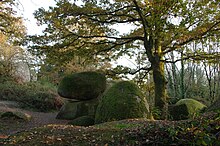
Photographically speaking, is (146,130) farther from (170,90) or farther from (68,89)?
(170,90)

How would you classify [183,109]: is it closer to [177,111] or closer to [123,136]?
[177,111]

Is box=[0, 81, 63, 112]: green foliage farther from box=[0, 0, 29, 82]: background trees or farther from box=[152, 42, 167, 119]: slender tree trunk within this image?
box=[152, 42, 167, 119]: slender tree trunk

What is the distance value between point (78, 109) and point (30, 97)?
13.6 ft

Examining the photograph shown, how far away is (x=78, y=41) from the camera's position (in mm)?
11008

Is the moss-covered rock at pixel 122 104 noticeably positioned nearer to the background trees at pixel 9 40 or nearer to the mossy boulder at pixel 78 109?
the mossy boulder at pixel 78 109

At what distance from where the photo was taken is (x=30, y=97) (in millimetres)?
14531

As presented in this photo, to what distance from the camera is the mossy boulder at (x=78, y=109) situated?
11473mm

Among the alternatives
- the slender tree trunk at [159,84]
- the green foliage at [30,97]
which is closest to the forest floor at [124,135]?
the slender tree trunk at [159,84]

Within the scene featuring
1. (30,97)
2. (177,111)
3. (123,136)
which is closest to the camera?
(123,136)

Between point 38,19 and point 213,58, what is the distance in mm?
6918

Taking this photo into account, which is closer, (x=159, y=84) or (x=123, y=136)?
(x=123, y=136)

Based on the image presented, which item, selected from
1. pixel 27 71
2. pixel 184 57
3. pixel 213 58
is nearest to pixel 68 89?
pixel 184 57

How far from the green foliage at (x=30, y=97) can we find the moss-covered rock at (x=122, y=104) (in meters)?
6.64

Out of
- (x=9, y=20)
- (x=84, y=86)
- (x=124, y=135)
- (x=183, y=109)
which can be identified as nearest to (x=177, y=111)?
(x=183, y=109)
